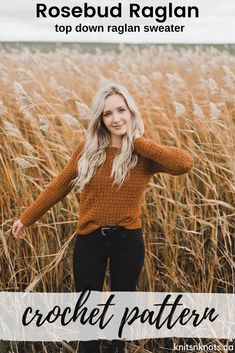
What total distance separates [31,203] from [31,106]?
517mm

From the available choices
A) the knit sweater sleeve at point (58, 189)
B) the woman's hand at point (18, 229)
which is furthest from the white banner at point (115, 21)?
the woman's hand at point (18, 229)

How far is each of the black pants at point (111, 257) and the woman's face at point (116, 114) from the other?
1.50 feet

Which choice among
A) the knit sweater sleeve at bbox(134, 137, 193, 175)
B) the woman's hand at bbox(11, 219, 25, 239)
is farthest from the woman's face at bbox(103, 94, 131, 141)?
the woman's hand at bbox(11, 219, 25, 239)

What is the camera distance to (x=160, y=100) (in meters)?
2.94

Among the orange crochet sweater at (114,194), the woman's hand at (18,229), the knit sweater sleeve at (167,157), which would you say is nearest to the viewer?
the knit sweater sleeve at (167,157)

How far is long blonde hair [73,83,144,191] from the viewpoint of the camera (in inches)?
97.1

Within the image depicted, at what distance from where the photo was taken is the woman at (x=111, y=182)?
2.47 meters

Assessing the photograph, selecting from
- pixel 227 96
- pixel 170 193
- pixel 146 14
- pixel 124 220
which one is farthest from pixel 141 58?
pixel 124 220

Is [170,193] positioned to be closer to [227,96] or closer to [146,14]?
[227,96]

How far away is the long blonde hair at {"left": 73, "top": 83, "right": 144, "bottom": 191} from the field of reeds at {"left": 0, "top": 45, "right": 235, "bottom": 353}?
0.34 m

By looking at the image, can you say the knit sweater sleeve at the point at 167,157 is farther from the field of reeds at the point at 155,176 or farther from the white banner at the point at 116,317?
the white banner at the point at 116,317

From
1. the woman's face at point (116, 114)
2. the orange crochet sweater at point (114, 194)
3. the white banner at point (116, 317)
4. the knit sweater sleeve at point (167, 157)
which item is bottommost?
the white banner at point (116, 317)

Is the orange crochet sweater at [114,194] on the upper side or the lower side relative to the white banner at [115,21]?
lower

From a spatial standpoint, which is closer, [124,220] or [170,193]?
[124,220]
